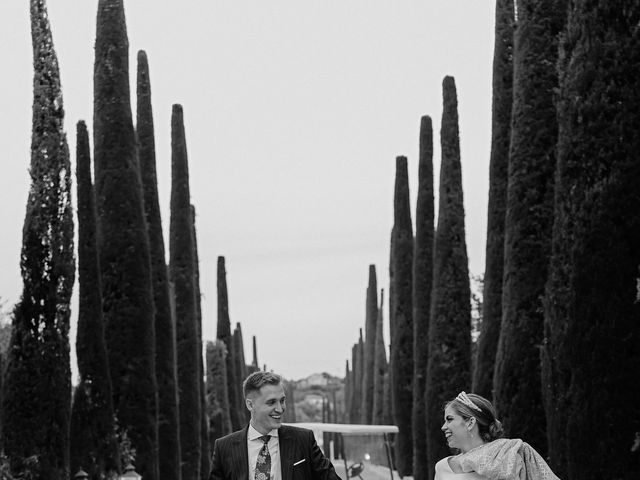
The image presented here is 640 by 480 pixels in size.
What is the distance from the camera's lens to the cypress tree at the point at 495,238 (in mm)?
20219

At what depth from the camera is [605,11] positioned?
10867 mm

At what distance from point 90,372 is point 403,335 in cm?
1683

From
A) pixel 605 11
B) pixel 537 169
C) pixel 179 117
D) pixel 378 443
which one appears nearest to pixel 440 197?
pixel 378 443

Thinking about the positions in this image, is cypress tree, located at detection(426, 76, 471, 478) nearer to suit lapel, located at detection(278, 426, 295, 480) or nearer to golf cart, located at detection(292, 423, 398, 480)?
golf cart, located at detection(292, 423, 398, 480)

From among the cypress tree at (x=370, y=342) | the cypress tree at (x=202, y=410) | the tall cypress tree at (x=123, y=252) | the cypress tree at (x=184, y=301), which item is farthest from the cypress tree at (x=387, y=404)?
the tall cypress tree at (x=123, y=252)

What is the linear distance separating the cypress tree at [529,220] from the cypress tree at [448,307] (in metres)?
9.94

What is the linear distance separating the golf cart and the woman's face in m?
14.1

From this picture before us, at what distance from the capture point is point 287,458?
6.04 meters

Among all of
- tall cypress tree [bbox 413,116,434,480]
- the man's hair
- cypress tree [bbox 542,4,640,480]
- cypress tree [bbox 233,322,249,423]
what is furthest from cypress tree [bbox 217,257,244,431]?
the man's hair

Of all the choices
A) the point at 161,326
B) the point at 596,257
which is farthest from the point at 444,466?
the point at 161,326

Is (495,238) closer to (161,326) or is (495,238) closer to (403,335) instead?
(161,326)

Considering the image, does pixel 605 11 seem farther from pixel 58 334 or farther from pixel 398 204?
pixel 398 204

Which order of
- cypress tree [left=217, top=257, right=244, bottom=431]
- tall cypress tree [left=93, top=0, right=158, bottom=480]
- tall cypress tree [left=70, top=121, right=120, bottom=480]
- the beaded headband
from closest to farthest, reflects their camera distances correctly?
the beaded headband
tall cypress tree [left=70, top=121, right=120, bottom=480]
tall cypress tree [left=93, top=0, right=158, bottom=480]
cypress tree [left=217, top=257, right=244, bottom=431]

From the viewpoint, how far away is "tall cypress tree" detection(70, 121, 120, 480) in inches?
830
